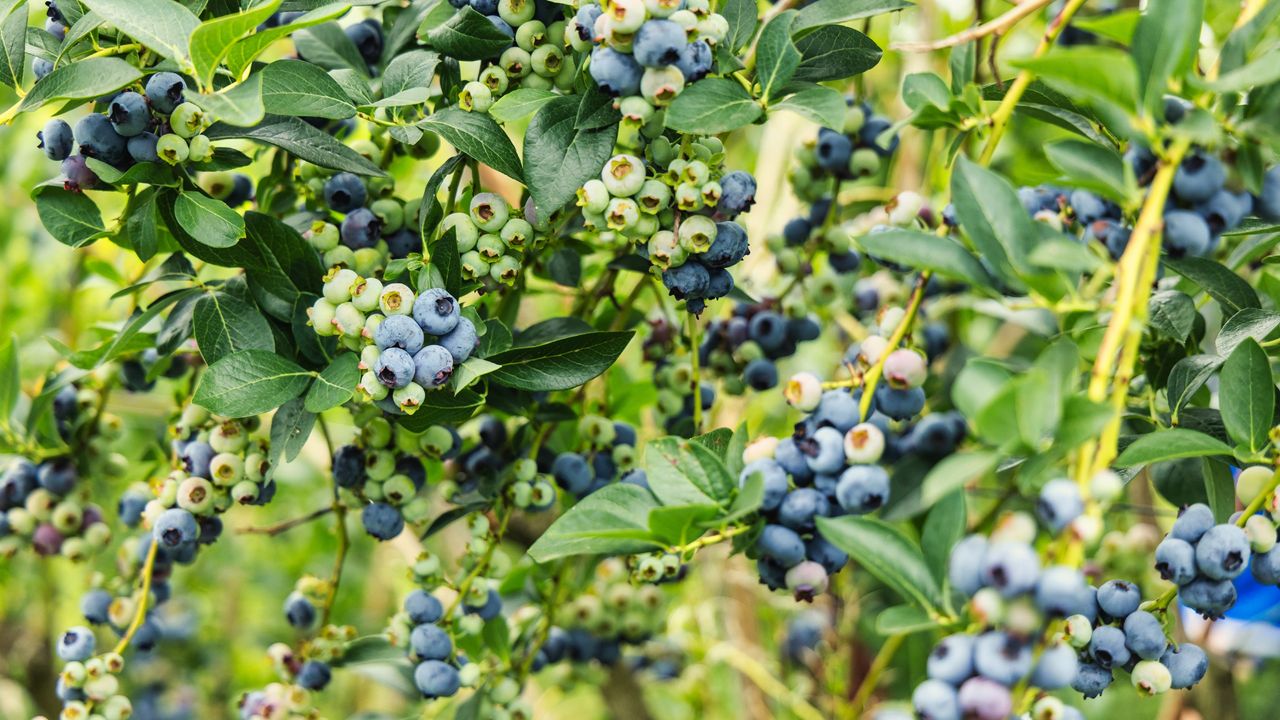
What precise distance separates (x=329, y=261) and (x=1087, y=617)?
77 centimetres

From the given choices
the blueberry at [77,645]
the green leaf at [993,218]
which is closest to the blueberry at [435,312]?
the green leaf at [993,218]

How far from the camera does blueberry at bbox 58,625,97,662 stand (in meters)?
1.31

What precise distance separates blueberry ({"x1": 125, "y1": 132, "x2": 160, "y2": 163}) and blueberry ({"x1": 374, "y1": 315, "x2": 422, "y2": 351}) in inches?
→ 11.5

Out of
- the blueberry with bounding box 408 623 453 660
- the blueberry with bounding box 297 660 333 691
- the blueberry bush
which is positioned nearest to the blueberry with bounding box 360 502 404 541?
the blueberry bush

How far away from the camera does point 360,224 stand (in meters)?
1.08

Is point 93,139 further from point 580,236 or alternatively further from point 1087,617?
point 1087,617

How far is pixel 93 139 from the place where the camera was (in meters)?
0.97

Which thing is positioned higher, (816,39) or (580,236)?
(816,39)

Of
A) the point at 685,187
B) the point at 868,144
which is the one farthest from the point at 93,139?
the point at 868,144

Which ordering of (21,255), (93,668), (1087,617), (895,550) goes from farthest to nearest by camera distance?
(21,255)
(93,668)
(1087,617)
(895,550)

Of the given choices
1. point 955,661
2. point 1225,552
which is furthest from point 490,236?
point 1225,552

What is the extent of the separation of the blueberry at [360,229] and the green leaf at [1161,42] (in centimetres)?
72

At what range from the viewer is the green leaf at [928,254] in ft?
2.44

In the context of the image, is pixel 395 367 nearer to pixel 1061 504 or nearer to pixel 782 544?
pixel 782 544
